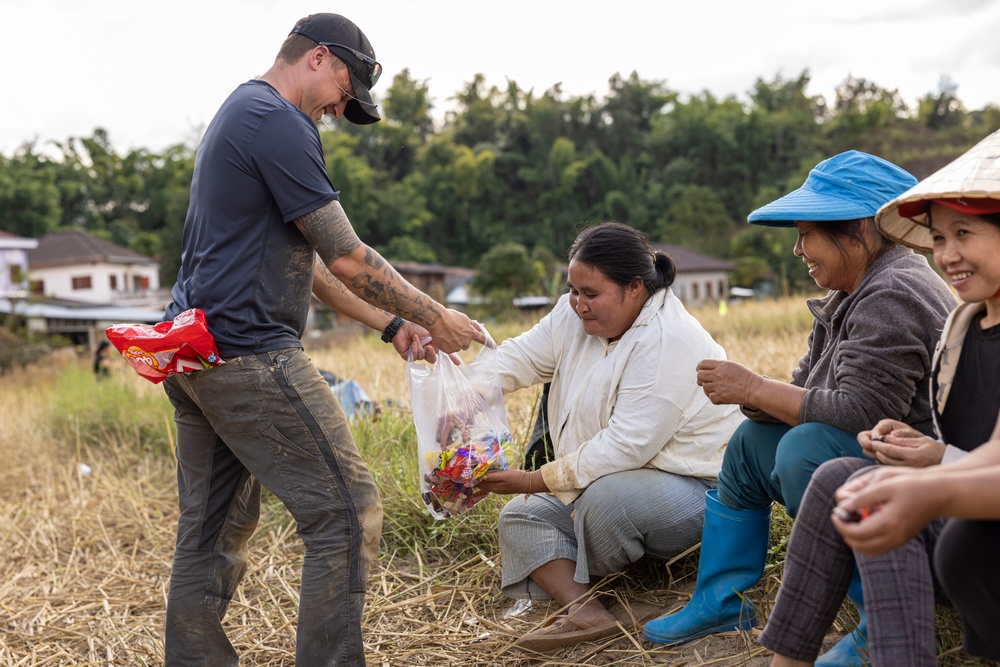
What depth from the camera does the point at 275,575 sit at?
417cm

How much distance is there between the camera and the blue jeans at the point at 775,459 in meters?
2.30

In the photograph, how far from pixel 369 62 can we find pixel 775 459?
65.5 inches

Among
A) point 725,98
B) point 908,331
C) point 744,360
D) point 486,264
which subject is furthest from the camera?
point 725,98

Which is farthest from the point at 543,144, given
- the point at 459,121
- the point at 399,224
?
the point at 399,224

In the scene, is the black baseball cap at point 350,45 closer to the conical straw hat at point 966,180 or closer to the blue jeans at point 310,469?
the blue jeans at point 310,469

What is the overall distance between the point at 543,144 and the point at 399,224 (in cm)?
1413

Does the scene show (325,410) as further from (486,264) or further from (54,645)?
(486,264)

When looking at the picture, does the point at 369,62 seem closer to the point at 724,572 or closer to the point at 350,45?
the point at 350,45

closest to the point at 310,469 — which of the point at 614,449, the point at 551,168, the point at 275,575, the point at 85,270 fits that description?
the point at 614,449

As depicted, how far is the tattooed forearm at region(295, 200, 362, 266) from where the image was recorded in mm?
2605

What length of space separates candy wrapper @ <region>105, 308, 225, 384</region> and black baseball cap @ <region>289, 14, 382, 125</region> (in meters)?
0.85

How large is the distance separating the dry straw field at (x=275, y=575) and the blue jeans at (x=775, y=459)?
0.41 m

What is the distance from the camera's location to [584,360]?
3.34 meters

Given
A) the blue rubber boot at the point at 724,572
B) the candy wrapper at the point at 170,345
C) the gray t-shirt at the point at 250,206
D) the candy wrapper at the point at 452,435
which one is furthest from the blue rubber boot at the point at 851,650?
the candy wrapper at the point at 170,345
